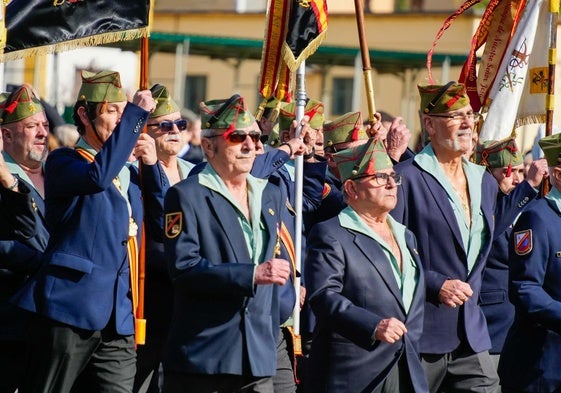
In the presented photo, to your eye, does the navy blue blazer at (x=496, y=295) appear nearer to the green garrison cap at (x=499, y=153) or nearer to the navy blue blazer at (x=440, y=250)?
the green garrison cap at (x=499, y=153)

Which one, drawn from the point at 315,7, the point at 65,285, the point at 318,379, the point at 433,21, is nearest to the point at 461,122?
the point at 315,7

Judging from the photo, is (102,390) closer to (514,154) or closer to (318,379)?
(318,379)

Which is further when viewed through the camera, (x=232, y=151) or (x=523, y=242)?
(x=523, y=242)

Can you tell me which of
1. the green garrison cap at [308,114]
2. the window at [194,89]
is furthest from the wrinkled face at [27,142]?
the window at [194,89]

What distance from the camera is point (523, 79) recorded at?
1020 centimetres

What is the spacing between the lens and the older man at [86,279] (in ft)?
24.9

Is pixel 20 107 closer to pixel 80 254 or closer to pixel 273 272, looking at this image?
pixel 80 254

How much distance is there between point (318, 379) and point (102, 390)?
1.18 m

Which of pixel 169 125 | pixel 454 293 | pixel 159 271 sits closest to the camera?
pixel 454 293

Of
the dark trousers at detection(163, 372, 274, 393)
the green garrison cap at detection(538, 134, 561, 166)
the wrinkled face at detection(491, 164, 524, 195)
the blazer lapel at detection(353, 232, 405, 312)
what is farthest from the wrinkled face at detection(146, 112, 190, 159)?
the wrinkled face at detection(491, 164, 524, 195)

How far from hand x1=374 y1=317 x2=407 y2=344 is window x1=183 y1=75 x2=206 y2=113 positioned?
3598cm

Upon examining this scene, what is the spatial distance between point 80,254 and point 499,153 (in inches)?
149

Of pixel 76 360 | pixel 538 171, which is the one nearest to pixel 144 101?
pixel 76 360

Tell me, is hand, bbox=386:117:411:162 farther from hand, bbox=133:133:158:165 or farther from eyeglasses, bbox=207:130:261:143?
eyeglasses, bbox=207:130:261:143
